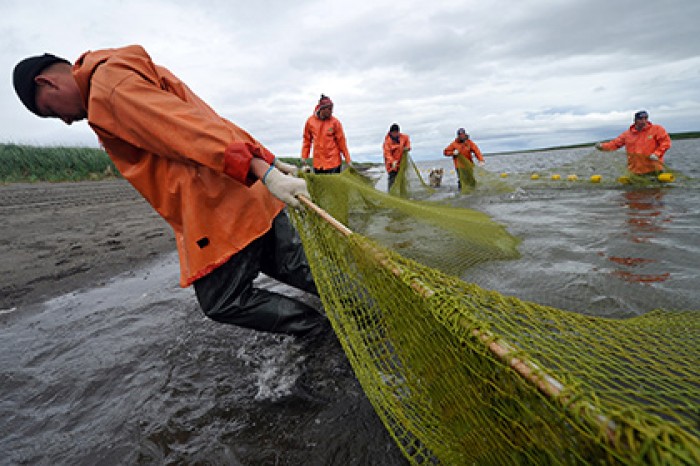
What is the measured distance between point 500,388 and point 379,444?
0.97 metres

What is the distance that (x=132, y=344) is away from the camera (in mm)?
2791

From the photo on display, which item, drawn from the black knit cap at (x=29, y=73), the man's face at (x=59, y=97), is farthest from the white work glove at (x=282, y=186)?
the black knit cap at (x=29, y=73)

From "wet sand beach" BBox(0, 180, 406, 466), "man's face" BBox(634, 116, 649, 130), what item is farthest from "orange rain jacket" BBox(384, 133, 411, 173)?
"wet sand beach" BBox(0, 180, 406, 466)

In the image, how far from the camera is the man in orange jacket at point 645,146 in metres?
8.30

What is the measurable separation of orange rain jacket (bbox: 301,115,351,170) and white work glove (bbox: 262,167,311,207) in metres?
5.95

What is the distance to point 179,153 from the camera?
1671mm

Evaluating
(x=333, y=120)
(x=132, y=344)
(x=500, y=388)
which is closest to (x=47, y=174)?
(x=333, y=120)

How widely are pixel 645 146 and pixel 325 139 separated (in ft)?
26.6

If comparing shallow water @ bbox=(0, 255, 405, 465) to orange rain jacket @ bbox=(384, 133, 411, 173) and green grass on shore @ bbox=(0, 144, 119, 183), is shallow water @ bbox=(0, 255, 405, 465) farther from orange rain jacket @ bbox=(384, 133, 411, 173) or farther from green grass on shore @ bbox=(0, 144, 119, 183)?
green grass on shore @ bbox=(0, 144, 119, 183)

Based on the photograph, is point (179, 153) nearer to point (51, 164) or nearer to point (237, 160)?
point (237, 160)

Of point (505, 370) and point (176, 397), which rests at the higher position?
point (505, 370)

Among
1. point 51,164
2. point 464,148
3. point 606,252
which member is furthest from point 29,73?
point 51,164

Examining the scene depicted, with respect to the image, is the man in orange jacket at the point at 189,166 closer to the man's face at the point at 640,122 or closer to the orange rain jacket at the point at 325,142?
the orange rain jacket at the point at 325,142

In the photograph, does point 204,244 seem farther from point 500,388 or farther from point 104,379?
point 500,388
